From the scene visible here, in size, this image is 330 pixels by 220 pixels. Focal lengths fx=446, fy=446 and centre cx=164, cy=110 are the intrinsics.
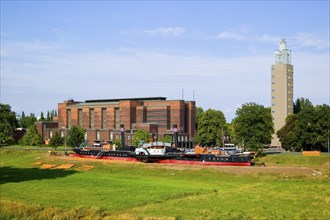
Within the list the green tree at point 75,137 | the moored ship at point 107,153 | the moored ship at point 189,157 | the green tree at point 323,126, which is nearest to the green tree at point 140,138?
the green tree at point 75,137

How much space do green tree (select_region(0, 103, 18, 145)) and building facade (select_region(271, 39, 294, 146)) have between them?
276ft

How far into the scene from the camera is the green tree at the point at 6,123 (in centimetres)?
14125

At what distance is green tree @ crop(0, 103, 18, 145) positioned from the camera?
463ft

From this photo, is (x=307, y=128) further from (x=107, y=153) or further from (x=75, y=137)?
(x=75, y=137)

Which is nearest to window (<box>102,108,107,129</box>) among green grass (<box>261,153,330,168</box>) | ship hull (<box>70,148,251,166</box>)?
ship hull (<box>70,148,251,166</box>)

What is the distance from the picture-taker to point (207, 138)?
4983 inches

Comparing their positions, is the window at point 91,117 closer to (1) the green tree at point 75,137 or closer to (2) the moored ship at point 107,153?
(1) the green tree at point 75,137

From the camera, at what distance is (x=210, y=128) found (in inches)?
5020

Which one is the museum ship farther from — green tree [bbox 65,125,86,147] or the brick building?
the brick building

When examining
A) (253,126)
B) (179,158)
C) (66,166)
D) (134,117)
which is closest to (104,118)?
(134,117)

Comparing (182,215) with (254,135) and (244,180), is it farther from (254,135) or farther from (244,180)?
(254,135)

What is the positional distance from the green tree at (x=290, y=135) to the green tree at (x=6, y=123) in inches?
3311

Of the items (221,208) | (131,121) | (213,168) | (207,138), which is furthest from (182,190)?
(131,121)

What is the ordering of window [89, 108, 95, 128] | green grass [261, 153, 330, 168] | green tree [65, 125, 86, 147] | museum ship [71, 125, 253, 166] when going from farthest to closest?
window [89, 108, 95, 128], green tree [65, 125, 86, 147], green grass [261, 153, 330, 168], museum ship [71, 125, 253, 166]
